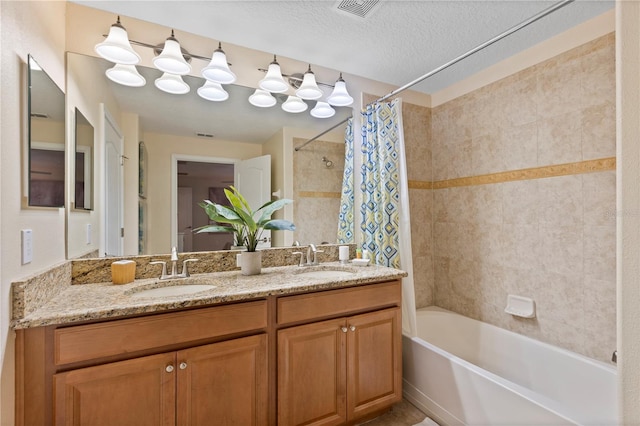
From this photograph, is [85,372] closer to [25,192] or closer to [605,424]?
[25,192]

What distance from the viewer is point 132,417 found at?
1.13 metres

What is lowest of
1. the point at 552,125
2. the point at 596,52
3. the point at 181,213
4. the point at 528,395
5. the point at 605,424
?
the point at 605,424

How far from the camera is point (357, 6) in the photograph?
160cm

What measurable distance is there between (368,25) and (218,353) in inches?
80.0

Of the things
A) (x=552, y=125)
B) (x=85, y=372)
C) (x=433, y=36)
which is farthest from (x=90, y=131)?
(x=552, y=125)

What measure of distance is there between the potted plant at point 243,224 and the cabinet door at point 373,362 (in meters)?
0.68

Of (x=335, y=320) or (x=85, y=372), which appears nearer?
(x=85, y=372)

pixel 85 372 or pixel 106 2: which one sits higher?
pixel 106 2

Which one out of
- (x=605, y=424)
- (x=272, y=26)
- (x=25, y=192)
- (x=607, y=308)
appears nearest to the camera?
(x=25, y=192)

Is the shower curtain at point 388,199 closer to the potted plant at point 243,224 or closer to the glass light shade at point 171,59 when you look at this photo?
the potted plant at point 243,224

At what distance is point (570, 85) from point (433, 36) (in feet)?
3.09

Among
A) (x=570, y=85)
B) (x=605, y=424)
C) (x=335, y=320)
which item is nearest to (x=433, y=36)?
(x=570, y=85)

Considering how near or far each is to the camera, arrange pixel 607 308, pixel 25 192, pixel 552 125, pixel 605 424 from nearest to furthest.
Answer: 1. pixel 25 192
2. pixel 605 424
3. pixel 607 308
4. pixel 552 125

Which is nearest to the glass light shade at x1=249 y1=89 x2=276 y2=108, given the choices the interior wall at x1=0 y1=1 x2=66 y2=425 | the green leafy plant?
the green leafy plant
